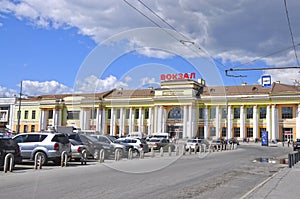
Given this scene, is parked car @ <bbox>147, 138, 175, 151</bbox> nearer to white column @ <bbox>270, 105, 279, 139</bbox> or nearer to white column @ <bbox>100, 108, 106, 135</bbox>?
white column @ <bbox>270, 105, 279, 139</bbox>

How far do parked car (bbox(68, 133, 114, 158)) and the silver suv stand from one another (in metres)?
4.29

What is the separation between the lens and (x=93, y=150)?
23.5 metres

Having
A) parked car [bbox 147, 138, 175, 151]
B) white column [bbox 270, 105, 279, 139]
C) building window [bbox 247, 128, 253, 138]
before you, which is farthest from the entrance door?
parked car [bbox 147, 138, 175, 151]

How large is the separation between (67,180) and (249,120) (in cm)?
7304

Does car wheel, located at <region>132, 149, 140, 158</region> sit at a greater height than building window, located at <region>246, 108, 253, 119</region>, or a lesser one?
lesser

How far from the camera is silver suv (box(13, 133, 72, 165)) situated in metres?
18.1

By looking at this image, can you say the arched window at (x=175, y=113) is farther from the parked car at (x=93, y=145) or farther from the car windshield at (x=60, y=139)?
the car windshield at (x=60, y=139)

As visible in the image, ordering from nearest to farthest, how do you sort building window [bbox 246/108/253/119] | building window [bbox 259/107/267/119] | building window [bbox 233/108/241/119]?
building window [bbox 259/107/267/119], building window [bbox 246/108/253/119], building window [bbox 233/108/241/119]

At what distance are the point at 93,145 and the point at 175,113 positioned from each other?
208ft

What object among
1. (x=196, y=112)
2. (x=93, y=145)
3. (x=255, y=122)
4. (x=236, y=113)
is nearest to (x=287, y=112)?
(x=255, y=122)

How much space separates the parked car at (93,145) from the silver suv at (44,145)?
4.29 meters

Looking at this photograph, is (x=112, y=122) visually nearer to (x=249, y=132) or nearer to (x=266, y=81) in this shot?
(x=249, y=132)

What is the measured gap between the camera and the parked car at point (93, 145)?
76.5 feet

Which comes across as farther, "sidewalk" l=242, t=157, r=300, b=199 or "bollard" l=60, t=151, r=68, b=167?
"bollard" l=60, t=151, r=68, b=167
